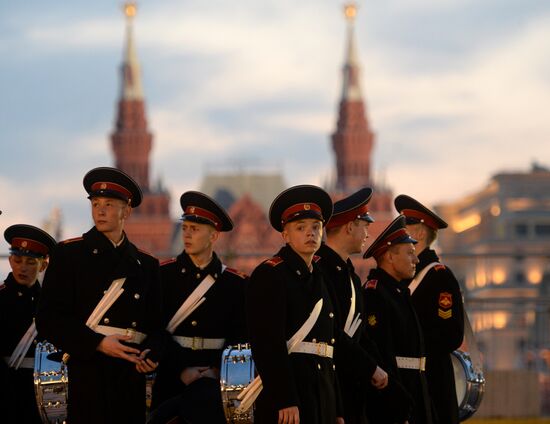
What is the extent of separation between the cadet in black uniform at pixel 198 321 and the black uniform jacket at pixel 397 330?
691 millimetres

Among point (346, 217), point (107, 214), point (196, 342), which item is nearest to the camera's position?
point (107, 214)

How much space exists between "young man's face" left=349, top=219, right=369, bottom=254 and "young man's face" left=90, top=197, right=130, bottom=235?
118 centimetres

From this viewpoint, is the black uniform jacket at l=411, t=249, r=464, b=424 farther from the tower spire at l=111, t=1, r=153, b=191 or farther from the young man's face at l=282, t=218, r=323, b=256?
the tower spire at l=111, t=1, r=153, b=191

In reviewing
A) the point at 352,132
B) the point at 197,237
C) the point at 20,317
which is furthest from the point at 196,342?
the point at 352,132

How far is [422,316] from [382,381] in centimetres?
135

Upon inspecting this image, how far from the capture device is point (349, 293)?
8.23 m

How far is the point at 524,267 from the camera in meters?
131

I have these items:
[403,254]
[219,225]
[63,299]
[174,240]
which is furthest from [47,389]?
[174,240]

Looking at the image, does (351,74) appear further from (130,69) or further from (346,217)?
(346,217)

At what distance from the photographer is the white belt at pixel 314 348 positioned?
24.7 ft

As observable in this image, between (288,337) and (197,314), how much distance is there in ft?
4.33

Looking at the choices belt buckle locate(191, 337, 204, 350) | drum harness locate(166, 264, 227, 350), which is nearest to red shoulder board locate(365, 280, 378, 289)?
drum harness locate(166, 264, 227, 350)

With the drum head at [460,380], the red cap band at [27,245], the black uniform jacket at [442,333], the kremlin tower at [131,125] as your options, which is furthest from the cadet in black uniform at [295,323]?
the kremlin tower at [131,125]

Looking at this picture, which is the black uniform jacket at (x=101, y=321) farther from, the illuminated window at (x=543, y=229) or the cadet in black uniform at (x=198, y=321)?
the illuminated window at (x=543, y=229)
